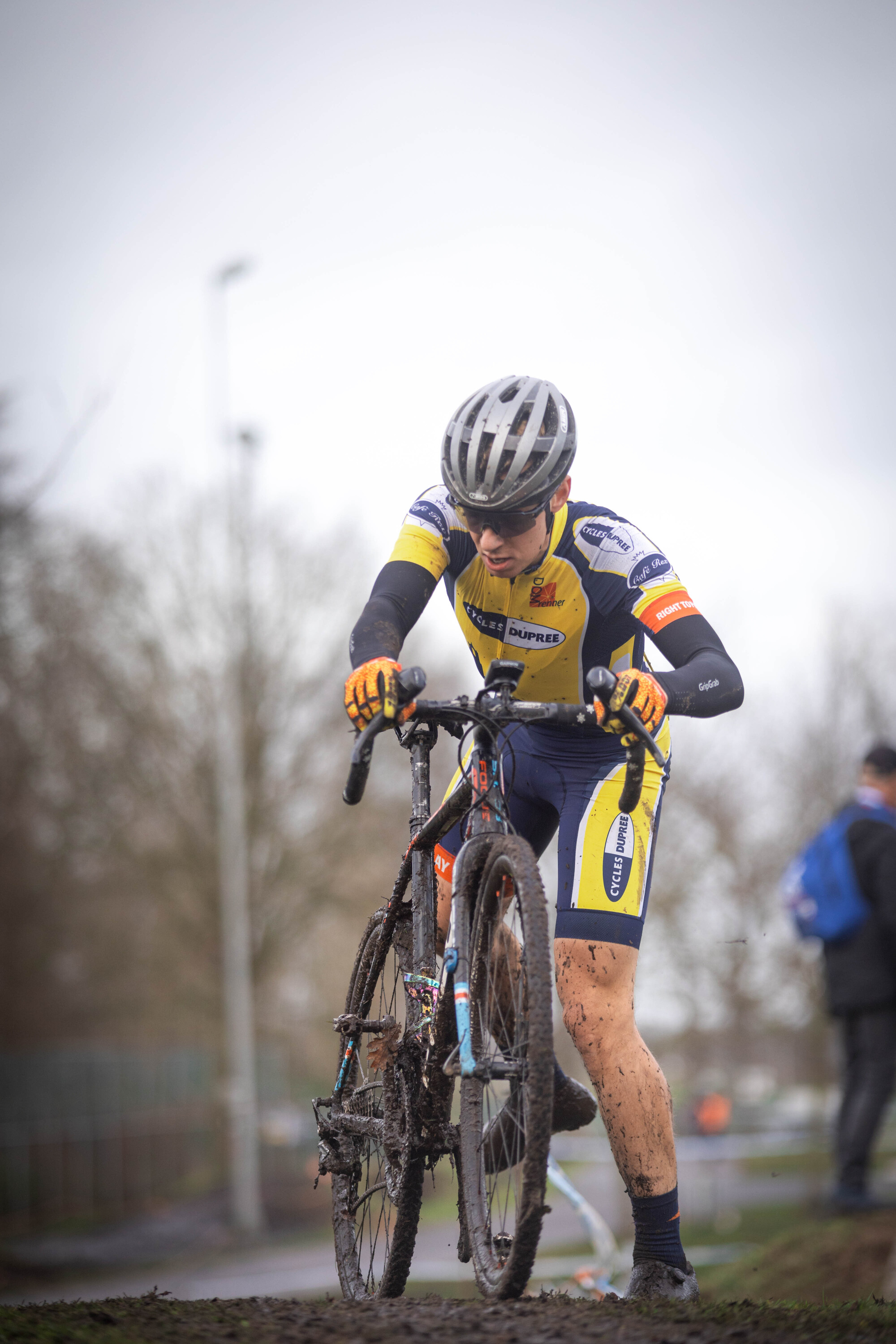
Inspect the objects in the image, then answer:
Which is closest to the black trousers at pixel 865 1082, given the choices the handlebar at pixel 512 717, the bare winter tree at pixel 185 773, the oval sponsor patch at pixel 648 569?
the handlebar at pixel 512 717

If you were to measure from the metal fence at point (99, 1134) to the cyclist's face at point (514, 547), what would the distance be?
649 inches

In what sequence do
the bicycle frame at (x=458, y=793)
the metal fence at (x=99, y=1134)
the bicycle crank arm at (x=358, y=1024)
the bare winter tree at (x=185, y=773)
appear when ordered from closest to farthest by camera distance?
the bicycle frame at (x=458, y=793) < the bicycle crank arm at (x=358, y=1024) < the metal fence at (x=99, y=1134) < the bare winter tree at (x=185, y=773)

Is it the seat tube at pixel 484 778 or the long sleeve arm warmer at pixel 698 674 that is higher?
the long sleeve arm warmer at pixel 698 674

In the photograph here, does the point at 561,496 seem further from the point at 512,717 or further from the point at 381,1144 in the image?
the point at 381,1144

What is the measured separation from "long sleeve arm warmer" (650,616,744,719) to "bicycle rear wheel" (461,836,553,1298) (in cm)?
65

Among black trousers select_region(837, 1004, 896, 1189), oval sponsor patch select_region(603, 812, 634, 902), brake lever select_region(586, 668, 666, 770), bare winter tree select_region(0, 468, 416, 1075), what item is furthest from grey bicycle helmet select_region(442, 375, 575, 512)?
bare winter tree select_region(0, 468, 416, 1075)

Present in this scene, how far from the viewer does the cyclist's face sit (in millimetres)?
4168

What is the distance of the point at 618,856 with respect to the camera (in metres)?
4.16

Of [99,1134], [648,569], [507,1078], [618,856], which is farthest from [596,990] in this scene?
[99,1134]

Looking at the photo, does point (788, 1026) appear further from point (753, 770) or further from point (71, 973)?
point (71, 973)

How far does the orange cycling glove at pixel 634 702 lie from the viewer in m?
3.48

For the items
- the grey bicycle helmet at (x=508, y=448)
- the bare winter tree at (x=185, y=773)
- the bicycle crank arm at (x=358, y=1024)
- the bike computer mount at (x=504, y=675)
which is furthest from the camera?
the bare winter tree at (x=185, y=773)

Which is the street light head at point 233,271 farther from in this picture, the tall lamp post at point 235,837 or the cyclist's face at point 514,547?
the cyclist's face at point 514,547

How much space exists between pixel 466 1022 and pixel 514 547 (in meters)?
1.55
